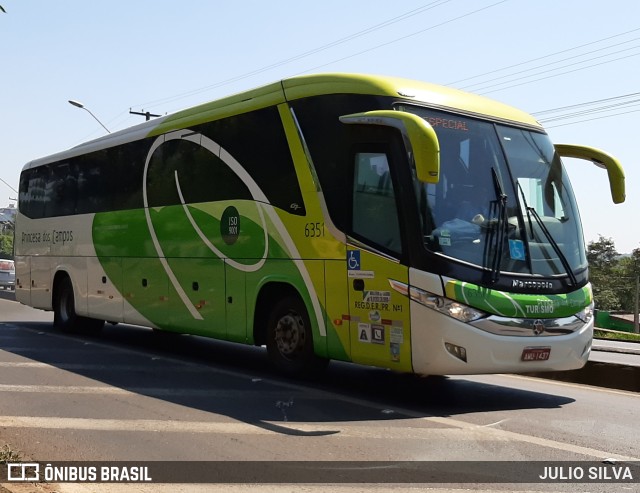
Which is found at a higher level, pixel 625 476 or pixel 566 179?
pixel 566 179

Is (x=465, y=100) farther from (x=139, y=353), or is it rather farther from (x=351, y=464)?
(x=139, y=353)

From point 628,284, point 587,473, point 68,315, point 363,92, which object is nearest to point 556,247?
point 363,92

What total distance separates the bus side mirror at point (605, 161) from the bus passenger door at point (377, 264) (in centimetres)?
269

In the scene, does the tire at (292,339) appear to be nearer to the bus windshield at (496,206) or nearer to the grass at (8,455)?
the bus windshield at (496,206)

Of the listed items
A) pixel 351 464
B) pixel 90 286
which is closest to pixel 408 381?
pixel 351 464

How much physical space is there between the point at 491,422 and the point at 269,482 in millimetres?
2978

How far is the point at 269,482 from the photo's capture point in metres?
5.69

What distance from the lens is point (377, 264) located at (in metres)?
8.67

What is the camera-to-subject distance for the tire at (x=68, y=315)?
16266mm

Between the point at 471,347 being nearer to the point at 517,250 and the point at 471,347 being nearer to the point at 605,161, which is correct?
the point at 517,250

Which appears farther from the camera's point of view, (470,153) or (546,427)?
(470,153)

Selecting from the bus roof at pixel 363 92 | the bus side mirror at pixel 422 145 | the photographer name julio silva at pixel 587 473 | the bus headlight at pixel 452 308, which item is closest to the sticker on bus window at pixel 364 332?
the bus headlight at pixel 452 308

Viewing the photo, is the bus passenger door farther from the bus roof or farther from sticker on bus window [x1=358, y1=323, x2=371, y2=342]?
the bus roof

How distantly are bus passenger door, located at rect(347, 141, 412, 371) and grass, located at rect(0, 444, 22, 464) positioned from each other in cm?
387
